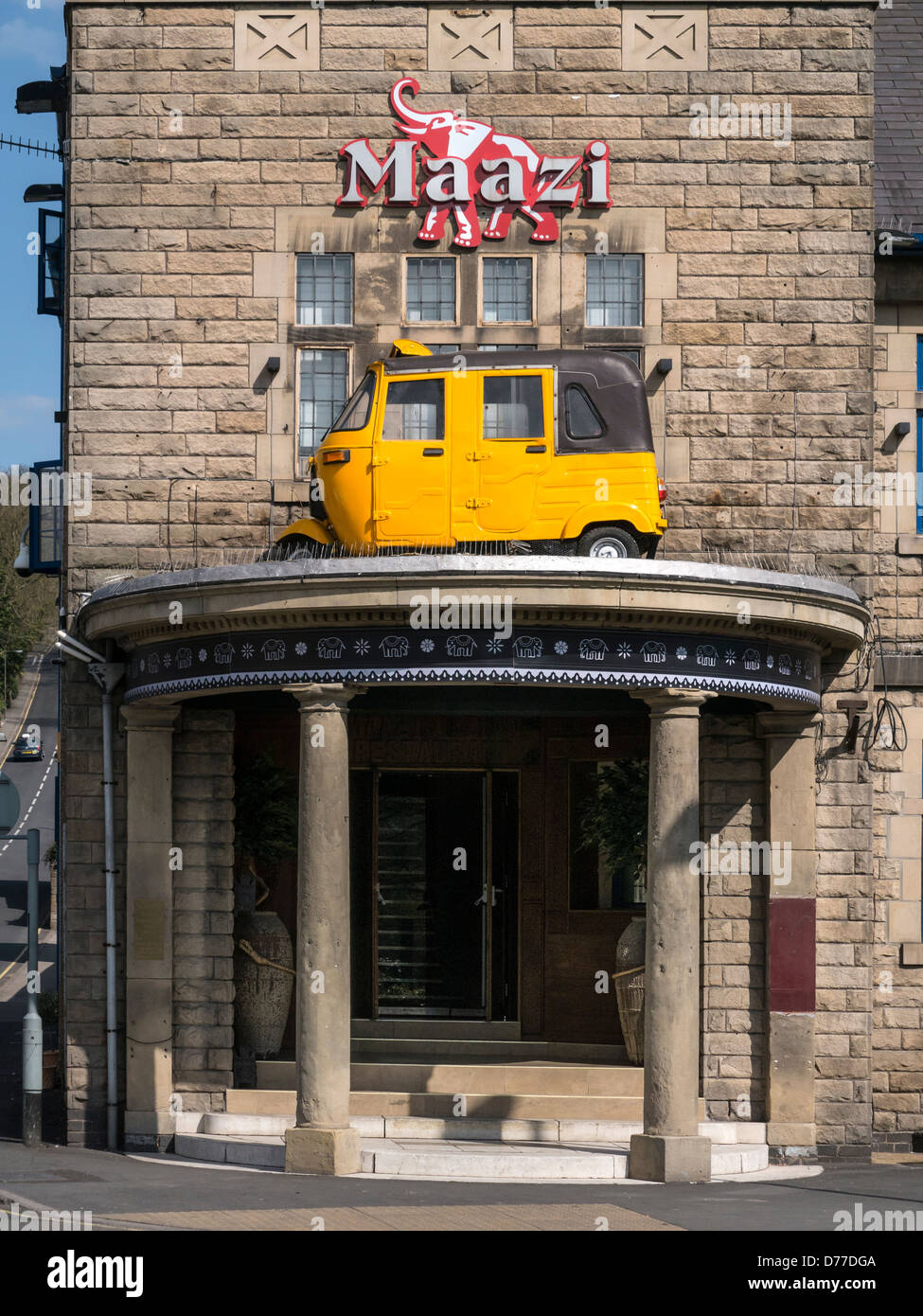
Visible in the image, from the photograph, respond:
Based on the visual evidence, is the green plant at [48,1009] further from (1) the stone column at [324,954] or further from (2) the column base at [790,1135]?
(2) the column base at [790,1135]

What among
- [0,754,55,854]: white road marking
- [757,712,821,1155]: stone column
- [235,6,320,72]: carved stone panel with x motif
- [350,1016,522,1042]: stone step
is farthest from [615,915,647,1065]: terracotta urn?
[0,754,55,854]: white road marking

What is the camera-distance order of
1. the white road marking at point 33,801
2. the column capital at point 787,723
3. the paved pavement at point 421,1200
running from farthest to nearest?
the white road marking at point 33,801, the column capital at point 787,723, the paved pavement at point 421,1200

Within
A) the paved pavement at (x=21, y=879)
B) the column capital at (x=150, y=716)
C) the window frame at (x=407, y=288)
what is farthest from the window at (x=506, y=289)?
the paved pavement at (x=21, y=879)

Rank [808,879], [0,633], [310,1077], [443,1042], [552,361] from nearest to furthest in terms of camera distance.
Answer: [310,1077] < [552,361] < [808,879] < [443,1042] < [0,633]

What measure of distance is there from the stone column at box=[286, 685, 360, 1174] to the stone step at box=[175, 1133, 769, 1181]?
489mm

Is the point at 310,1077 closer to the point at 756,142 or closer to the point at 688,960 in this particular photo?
the point at 688,960

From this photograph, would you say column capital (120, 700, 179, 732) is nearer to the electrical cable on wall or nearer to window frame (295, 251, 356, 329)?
window frame (295, 251, 356, 329)

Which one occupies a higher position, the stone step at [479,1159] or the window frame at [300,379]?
the window frame at [300,379]

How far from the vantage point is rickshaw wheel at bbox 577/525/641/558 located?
17.5m

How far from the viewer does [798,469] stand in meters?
20.0

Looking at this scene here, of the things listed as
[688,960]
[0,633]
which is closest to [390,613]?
[688,960]

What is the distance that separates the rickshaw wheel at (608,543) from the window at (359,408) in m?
2.47

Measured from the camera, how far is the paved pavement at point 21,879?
26109 mm

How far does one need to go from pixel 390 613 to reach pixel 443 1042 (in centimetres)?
622
